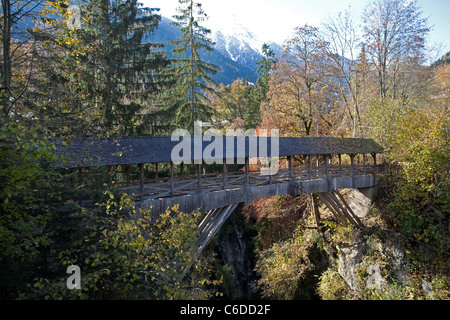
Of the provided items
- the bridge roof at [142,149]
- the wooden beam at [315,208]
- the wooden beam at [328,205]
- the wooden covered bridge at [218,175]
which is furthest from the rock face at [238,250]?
the bridge roof at [142,149]

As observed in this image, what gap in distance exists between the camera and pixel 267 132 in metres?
16.5

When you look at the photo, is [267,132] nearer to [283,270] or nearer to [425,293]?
[283,270]

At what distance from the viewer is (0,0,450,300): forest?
4723 mm

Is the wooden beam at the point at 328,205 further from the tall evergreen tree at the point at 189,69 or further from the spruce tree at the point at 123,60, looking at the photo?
the spruce tree at the point at 123,60

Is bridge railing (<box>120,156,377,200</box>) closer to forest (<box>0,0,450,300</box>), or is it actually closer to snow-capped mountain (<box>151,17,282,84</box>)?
forest (<box>0,0,450,300</box>)

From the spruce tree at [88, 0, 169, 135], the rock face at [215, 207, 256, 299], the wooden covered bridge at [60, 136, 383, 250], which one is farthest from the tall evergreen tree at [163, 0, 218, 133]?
the rock face at [215, 207, 256, 299]

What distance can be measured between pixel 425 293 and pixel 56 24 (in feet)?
47.3

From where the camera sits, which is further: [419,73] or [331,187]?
[419,73]

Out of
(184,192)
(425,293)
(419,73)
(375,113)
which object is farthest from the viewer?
(419,73)

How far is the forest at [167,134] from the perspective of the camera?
472cm

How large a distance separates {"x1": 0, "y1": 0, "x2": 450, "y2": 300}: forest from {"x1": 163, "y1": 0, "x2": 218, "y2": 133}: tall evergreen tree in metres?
0.08

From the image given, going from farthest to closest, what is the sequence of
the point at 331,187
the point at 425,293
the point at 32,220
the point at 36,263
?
the point at 331,187 < the point at 425,293 < the point at 36,263 < the point at 32,220
